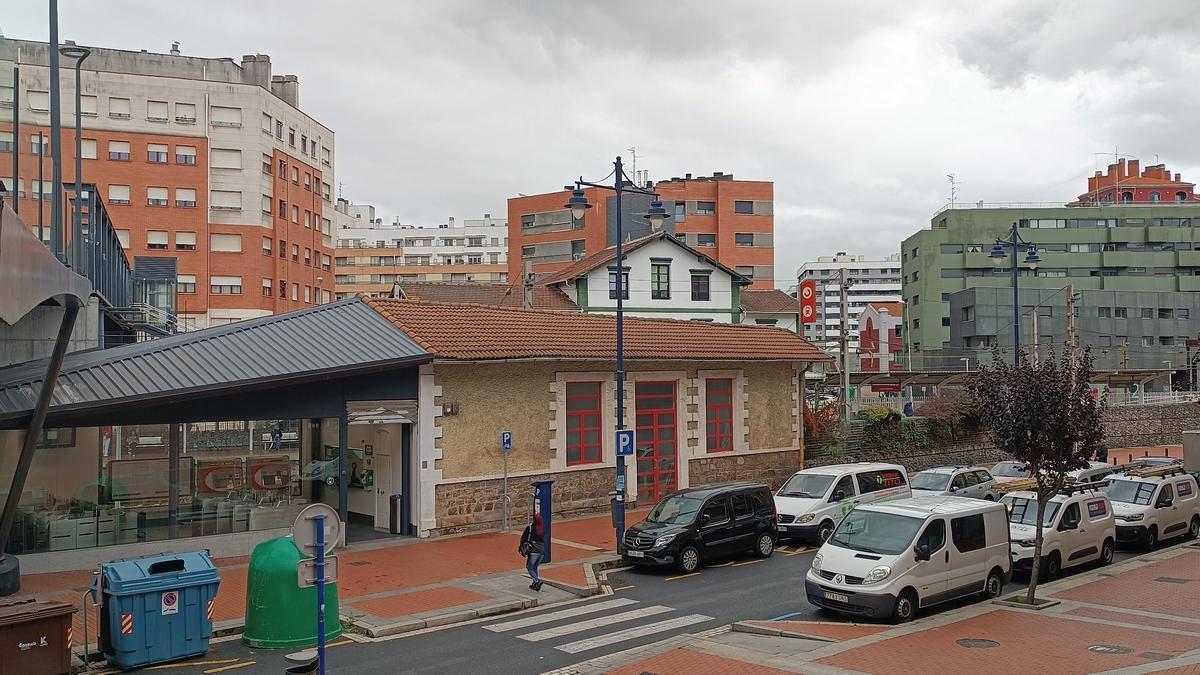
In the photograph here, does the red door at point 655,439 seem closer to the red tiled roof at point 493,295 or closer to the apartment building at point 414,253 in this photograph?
the red tiled roof at point 493,295

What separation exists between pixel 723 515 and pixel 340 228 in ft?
317

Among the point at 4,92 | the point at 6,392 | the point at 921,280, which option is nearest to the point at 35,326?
the point at 6,392

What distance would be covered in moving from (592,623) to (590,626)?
0.70 ft

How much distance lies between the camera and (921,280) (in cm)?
9375

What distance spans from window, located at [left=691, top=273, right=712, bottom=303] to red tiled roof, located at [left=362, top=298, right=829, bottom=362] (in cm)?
1692

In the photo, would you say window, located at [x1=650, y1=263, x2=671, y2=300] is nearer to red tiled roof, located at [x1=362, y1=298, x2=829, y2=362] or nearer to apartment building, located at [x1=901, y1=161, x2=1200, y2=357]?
red tiled roof, located at [x1=362, y1=298, x2=829, y2=362]

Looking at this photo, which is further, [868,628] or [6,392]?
[6,392]

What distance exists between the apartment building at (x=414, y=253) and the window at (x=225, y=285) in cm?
3531

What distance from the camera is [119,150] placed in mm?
63312

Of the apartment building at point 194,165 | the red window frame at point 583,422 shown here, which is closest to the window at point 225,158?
the apartment building at point 194,165

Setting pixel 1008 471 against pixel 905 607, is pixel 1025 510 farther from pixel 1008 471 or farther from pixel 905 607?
pixel 1008 471

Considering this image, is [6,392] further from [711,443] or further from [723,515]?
[711,443]

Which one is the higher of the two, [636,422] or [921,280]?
[921,280]

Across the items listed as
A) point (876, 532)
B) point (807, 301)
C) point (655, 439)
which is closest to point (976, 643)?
point (876, 532)
